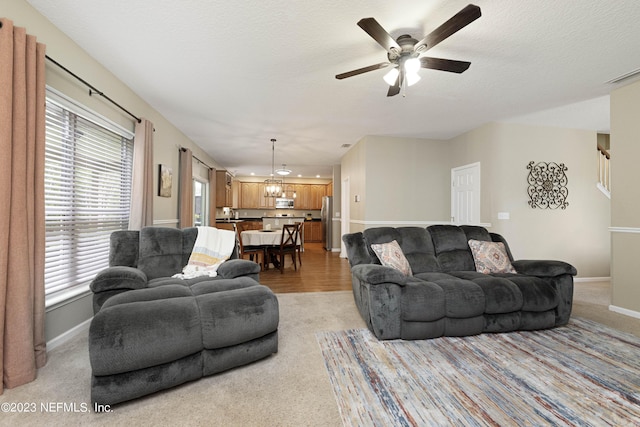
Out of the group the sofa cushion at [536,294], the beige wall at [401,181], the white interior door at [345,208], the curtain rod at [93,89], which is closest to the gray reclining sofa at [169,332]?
the curtain rod at [93,89]

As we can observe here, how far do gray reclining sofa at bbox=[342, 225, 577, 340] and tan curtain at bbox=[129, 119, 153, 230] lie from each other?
102 inches

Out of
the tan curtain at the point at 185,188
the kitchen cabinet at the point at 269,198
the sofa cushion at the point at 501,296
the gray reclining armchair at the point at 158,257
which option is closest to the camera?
the sofa cushion at the point at 501,296

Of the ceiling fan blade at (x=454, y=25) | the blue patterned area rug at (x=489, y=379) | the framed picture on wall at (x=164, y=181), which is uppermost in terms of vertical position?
the ceiling fan blade at (x=454, y=25)

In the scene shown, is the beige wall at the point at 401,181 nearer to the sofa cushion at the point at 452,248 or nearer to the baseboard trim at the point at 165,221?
the sofa cushion at the point at 452,248

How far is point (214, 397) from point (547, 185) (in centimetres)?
549

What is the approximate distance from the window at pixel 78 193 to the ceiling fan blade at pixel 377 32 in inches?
98.4

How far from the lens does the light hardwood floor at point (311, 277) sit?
155 inches

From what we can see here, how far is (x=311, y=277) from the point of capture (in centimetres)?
455

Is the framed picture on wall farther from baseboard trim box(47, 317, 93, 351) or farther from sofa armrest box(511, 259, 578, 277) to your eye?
sofa armrest box(511, 259, 578, 277)

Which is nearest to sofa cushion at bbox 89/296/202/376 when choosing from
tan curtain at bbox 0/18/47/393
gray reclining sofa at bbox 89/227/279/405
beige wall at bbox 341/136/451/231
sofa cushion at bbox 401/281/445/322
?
gray reclining sofa at bbox 89/227/279/405

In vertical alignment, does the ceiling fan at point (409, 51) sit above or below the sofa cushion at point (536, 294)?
above

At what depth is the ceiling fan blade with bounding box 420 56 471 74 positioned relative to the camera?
2090 mm

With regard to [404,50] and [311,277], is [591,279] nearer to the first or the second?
[311,277]

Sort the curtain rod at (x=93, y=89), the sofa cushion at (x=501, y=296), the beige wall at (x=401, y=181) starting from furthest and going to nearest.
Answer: the beige wall at (x=401, y=181) → the sofa cushion at (x=501, y=296) → the curtain rod at (x=93, y=89)
